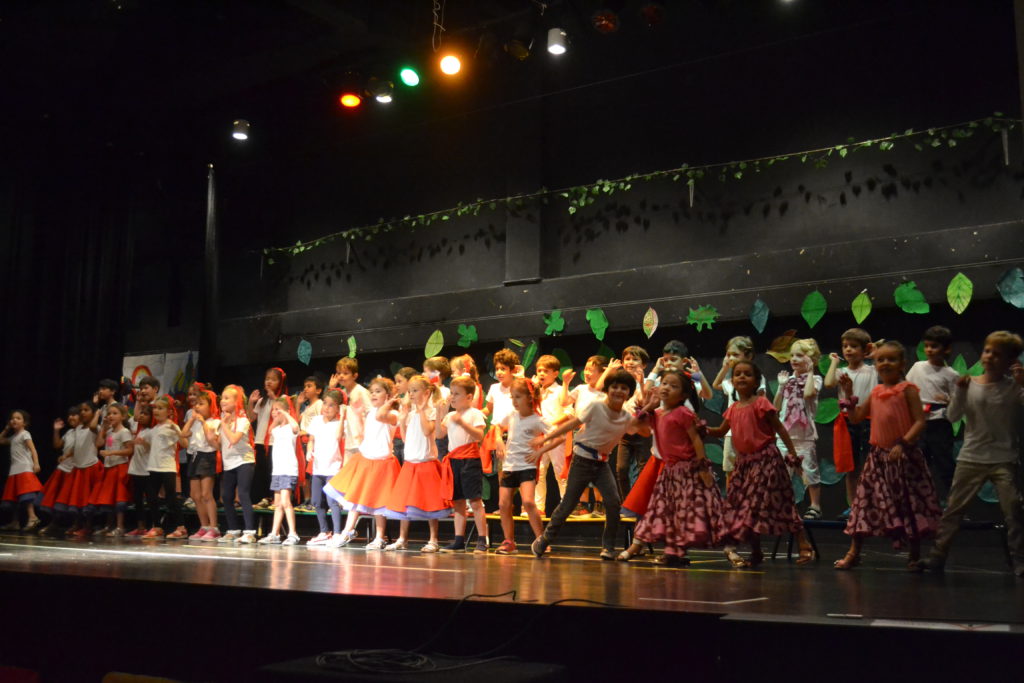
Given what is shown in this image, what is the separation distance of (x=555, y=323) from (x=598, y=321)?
513 mm

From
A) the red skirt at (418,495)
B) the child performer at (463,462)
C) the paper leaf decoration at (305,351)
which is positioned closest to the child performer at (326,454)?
the red skirt at (418,495)

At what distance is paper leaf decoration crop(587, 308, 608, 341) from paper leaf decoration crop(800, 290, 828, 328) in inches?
79.2

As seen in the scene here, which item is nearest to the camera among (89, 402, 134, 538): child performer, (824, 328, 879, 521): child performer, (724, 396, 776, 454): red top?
(724, 396, 776, 454): red top

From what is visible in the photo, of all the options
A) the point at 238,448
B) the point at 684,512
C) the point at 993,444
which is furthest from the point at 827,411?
the point at 238,448

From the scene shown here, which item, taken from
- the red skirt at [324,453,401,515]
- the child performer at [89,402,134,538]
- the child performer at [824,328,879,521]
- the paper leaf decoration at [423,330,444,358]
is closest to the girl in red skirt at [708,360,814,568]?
the child performer at [824,328,879,521]

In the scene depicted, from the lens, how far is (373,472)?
7.96 meters

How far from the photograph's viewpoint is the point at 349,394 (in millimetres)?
8703

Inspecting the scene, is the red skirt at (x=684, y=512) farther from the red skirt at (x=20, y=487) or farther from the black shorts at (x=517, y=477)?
the red skirt at (x=20, y=487)

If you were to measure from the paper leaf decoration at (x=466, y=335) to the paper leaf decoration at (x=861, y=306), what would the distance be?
409 centimetres

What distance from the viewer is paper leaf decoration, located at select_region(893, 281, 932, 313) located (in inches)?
308

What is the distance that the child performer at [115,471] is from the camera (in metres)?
10.2

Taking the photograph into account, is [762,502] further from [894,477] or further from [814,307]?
[814,307]

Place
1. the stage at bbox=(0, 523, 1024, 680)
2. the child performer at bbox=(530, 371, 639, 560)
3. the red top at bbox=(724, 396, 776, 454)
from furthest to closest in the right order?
the child performer at bbox=(530, 371, 639, 560)
the red top at bbox=(724, 396, 776, 454)
the stage at bbox=(0, 523, 1024, 680)

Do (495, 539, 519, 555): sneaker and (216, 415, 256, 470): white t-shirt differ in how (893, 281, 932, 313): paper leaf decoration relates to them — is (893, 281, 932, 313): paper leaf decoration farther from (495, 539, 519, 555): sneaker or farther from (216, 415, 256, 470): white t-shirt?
(216, 415, 256, 470): white t-shirt
